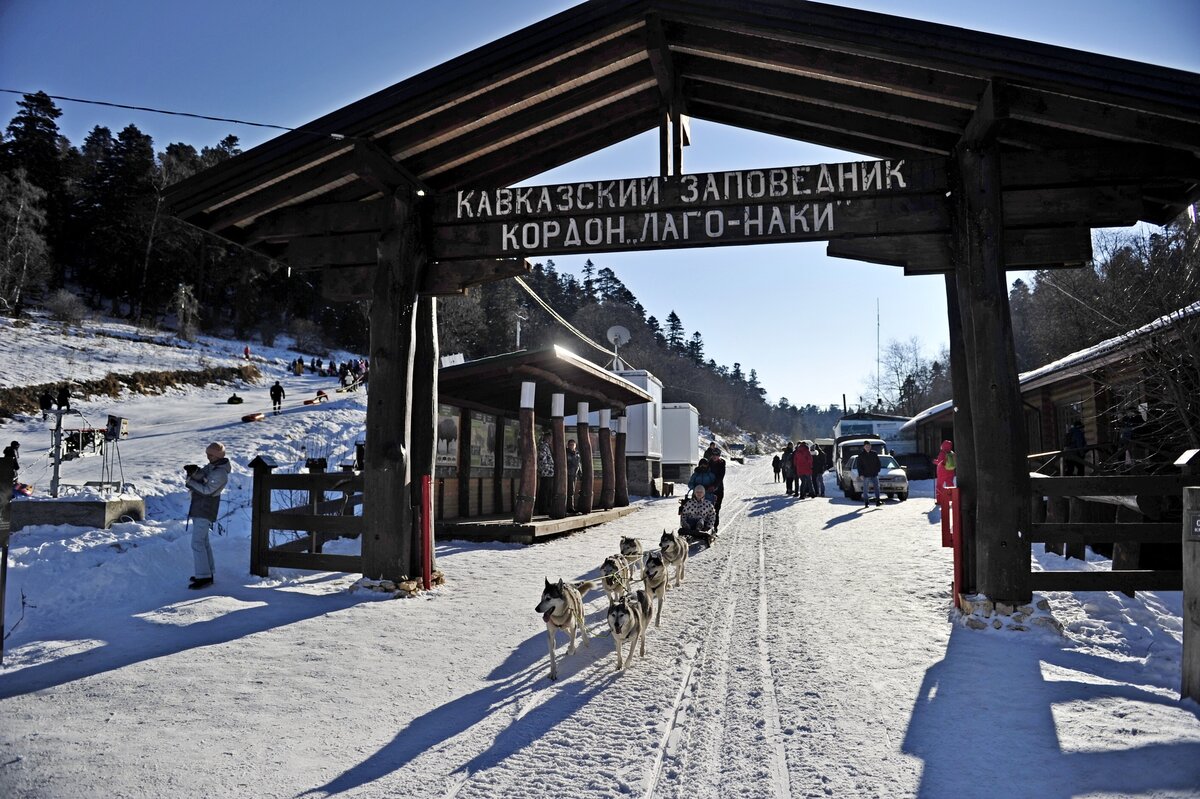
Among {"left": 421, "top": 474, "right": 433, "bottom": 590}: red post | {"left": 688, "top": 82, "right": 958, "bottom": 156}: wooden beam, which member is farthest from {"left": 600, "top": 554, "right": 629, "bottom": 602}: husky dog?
{"left": 688, "top": 82, "right": 958, "bottom": 156}: wooden beam

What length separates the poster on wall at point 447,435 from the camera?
14.7m

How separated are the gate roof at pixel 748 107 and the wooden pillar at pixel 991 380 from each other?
44 centimetres

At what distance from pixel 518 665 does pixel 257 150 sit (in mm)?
6332

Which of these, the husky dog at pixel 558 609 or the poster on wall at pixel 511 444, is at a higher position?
the poster on wall at pixel 511 444

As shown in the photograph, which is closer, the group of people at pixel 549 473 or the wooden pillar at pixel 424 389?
the wooden pillar at pixel 424 389

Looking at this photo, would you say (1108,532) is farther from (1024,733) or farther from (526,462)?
(526,462)

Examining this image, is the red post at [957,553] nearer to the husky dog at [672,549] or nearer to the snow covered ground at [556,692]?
the snow covered ground at [556,692]

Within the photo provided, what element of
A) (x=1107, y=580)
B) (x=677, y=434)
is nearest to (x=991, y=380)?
(x=1107, y=580)

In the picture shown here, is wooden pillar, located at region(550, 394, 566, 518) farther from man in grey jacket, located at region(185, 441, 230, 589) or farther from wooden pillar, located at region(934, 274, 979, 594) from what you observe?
wooden pillar, located at region(934, 274, 979, 594)

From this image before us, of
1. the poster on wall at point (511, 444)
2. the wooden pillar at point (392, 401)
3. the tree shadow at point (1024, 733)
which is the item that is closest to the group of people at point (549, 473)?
the poster on wall at point (511, 444)

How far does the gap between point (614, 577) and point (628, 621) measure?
5.16 feet

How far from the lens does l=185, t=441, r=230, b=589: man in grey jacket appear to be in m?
8.12

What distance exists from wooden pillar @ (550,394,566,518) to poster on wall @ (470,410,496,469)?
149cm

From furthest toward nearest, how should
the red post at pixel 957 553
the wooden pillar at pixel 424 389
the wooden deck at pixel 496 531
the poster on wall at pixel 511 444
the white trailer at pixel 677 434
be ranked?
the white trailer at pixel 677 434 → the poster on wall at pixel 511 444 → the wooden deck at pixel 496 531 → the wooden pillar at pixel 424 389 → the red post at pixel 957 553
